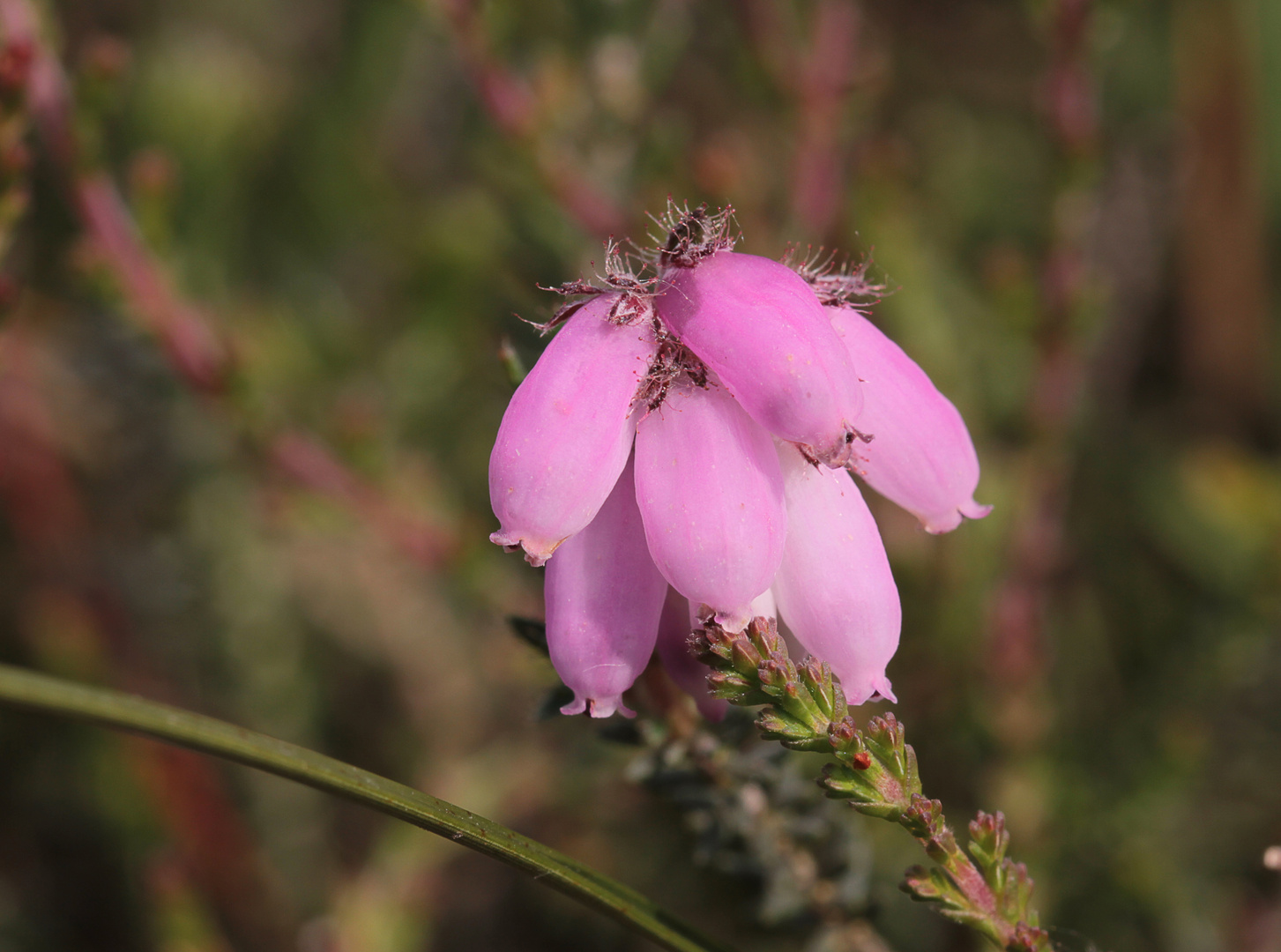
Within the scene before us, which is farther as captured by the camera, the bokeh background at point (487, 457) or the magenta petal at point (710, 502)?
the bokeh background at point (487, 457)

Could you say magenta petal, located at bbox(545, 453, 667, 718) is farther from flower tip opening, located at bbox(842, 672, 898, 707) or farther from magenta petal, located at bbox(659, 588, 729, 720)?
flower tip opening, located at bbox(842, 672, 898, 707)

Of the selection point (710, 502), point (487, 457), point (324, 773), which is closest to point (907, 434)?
point (710, 502)

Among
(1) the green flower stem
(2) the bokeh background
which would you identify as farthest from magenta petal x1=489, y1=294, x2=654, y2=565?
(2) the bokeh background

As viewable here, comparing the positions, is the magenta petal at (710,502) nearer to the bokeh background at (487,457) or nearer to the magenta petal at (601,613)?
the magenta petal at (601,613)

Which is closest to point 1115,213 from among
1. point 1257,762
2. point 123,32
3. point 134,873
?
point 1257,762

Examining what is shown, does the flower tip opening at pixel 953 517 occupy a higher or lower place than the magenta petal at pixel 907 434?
lower

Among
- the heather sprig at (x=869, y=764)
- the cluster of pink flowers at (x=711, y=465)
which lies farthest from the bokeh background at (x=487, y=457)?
the cluster of pink flowers at (x=711, y=465)

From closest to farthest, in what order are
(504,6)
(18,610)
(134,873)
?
1. (504,6)
2. (134,873)
3. (18,610)

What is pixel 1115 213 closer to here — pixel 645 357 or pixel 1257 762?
pixel 1257 762
